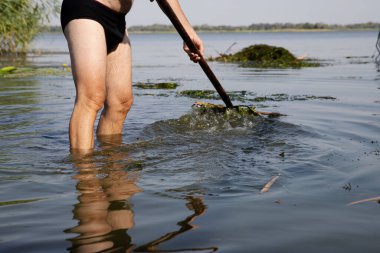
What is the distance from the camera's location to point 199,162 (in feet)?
11.7

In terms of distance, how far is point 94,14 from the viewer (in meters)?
3.62

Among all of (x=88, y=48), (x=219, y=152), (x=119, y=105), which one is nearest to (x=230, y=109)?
(x=119, y=105)

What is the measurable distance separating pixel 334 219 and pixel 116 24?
2.39m

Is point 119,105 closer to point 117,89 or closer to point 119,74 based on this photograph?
point 117,89

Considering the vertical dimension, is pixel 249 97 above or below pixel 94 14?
below

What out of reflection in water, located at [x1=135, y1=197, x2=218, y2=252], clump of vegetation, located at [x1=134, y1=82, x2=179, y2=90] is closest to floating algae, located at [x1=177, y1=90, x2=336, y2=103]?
clump of vegetation, located at [x1=134, y1=82, x2=179, y2=90]

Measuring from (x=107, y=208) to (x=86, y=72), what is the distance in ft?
4.55

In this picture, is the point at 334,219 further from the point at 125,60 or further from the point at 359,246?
the point at 125,60

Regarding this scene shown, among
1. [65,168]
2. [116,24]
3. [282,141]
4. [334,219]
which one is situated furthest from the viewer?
[282,141]

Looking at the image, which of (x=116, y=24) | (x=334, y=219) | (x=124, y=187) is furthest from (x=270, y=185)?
(x=116, y=24)

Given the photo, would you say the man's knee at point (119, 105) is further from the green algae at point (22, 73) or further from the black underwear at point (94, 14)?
the green algae at point (22, 73)

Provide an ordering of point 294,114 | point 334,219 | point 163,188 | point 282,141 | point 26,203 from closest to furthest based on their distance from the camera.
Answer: point 334,219 < point 26,203 < point 163,188 < point 282,141 < point 294,114

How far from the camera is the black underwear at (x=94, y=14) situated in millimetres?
3570

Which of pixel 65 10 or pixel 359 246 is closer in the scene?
pixel 359 246
